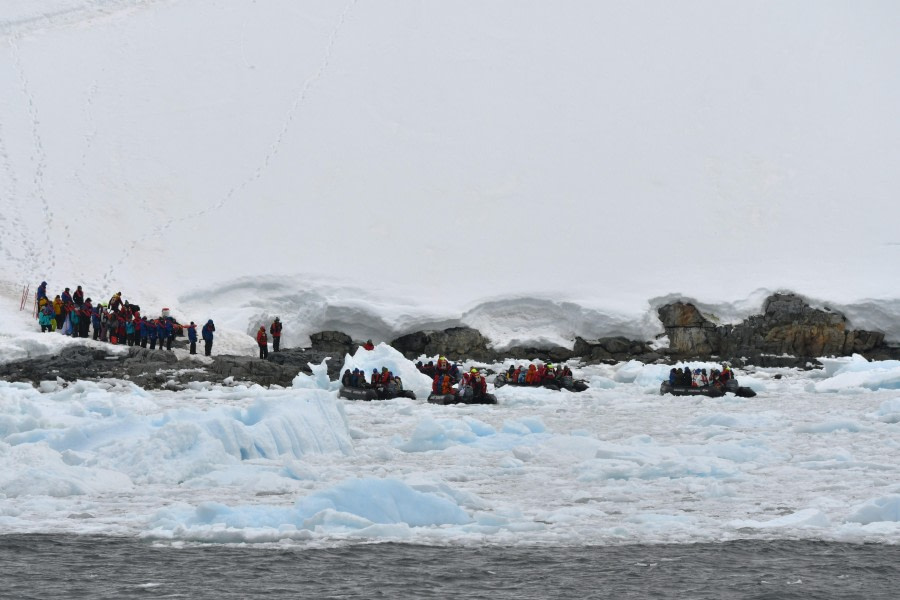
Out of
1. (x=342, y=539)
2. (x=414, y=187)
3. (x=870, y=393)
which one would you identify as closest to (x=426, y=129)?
(x=414, y=187)

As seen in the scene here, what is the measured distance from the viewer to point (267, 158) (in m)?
54.3

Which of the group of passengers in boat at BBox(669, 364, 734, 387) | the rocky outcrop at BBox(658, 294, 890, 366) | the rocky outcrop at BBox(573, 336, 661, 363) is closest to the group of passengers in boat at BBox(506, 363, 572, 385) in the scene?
the group of passengers in boat at BBox(669, 364, 734, 387)

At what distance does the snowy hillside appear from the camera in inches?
1722

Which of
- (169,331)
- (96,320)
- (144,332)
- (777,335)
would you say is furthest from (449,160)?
(96,320)

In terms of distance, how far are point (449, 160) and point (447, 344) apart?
1674 cm

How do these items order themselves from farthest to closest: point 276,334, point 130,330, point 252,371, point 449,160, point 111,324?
1. point 449,160
2. point 276,334
3. point 130,330
4. point 111,324
5. point 252,371

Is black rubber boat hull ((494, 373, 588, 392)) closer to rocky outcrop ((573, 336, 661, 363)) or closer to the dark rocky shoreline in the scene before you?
the dark rocky shoreline

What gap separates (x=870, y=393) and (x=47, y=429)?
21.4 meters

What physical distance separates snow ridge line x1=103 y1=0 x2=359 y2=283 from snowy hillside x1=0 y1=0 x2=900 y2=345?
165 millimetres

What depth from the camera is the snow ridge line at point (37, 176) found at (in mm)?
41250

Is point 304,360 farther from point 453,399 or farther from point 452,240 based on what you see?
point 452,240

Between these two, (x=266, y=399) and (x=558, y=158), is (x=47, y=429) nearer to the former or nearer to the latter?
(x=266, y=399)

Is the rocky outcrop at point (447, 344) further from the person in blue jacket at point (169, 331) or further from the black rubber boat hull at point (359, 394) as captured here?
the black rubber boat hull at point (359, 394)

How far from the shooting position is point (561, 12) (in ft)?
227
